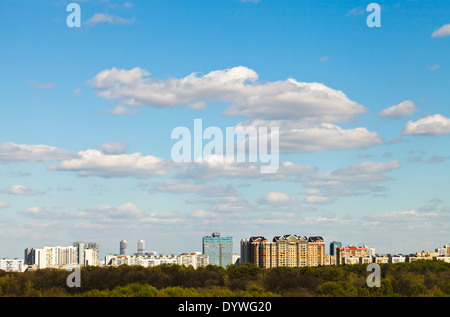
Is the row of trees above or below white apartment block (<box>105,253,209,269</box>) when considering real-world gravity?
above

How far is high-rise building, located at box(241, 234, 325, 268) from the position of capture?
5851 inches

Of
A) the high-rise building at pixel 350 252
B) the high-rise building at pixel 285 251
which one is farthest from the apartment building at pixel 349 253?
the high-rise building at pixel 285 251

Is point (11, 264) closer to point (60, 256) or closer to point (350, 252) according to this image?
point (60, 256)

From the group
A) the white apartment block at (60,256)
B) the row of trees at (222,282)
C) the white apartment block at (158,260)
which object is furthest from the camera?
the white apartment block at (60,256)

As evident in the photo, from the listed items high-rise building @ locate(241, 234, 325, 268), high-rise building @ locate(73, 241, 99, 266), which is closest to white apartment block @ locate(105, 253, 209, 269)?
high-rise building @ locate(73, 241, 99, 266)

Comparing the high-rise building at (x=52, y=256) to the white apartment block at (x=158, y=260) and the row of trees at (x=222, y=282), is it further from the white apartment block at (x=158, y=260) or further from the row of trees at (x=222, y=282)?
the row of trees at (x=222, y=282)

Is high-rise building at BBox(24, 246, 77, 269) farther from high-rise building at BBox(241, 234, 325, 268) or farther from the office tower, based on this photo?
high-rise building at BBox(241, 234, 325, 268)

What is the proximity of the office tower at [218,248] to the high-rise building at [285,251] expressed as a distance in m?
36.7

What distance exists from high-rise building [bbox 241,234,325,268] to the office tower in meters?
36.7

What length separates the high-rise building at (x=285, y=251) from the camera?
149 metres
